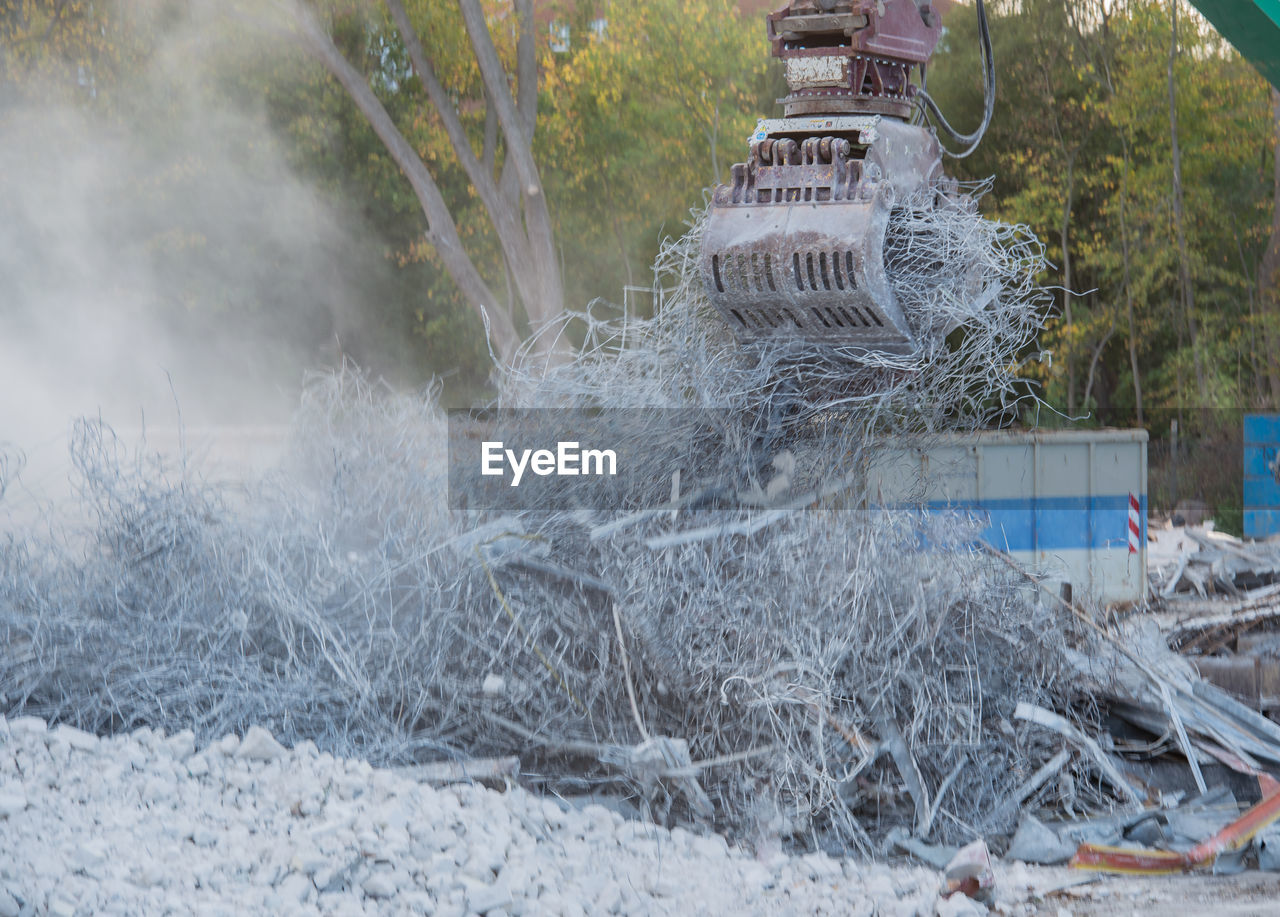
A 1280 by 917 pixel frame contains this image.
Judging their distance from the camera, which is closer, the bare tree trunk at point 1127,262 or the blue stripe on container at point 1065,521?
the blue stripe on container at point 1065,521

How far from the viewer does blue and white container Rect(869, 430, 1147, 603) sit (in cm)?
991

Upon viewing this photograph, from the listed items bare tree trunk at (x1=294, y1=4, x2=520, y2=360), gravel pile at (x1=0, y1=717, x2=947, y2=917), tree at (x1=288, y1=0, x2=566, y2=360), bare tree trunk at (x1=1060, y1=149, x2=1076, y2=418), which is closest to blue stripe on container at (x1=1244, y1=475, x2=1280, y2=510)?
bare tree trunk at (x1=1060, y1=149, x2=1076, y2=418)

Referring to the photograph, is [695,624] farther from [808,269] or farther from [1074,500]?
[1074,500]

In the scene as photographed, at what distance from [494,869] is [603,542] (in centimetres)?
174

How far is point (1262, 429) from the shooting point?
13.0 m

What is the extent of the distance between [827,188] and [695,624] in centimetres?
191

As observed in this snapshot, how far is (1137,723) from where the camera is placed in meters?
6.53

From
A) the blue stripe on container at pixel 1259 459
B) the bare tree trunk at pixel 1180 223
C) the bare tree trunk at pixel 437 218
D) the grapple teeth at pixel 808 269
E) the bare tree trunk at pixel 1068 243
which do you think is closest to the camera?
the grapple teeth at pixel 808 269

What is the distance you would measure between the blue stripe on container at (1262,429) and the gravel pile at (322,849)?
30.9 feet

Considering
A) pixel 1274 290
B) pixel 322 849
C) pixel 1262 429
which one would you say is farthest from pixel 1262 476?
pixel 322 849

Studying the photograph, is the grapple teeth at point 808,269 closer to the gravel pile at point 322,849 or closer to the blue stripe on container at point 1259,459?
the gravel pile at point 322,849

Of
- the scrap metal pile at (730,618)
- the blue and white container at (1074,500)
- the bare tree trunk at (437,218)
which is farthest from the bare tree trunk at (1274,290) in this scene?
the scrap metal pile at (730,618)

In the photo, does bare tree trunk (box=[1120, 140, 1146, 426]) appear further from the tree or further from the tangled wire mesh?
the tangled wire mesh

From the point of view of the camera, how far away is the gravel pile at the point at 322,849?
4305mm
